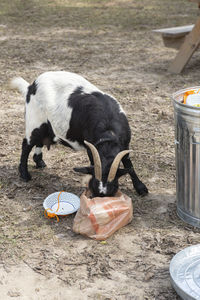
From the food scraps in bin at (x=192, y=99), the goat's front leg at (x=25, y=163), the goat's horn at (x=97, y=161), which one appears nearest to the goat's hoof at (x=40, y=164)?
the goat's front leg at (x=25, y=163)

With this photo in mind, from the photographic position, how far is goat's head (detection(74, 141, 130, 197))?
4273 millimetres

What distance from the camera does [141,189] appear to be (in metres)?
5.16

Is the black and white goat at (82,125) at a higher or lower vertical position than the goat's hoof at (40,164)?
higher

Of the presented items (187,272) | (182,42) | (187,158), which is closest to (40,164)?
(187,158)

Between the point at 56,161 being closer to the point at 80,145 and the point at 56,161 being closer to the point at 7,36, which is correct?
the point at 80,145

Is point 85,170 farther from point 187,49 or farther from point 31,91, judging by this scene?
point 187,49

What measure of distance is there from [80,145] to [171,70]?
16.8ft

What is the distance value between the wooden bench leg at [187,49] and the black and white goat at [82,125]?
14.9 feet

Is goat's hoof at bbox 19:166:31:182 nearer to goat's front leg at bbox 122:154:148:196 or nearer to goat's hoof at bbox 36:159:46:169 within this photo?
A: goat's hoof at bbox 36:159:46:169

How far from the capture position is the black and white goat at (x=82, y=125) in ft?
14.5

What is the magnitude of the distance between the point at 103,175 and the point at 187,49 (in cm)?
575

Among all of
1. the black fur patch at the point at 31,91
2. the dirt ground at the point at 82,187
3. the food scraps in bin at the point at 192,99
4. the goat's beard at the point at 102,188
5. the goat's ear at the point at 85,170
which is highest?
the food scraps in bin at the point at 192,99

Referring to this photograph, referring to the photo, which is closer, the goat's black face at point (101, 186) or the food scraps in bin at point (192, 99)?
the food scraps in bin at point (192, 99)

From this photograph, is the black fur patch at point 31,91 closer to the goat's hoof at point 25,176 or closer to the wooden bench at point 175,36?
the goat's hoof at point 25,176
